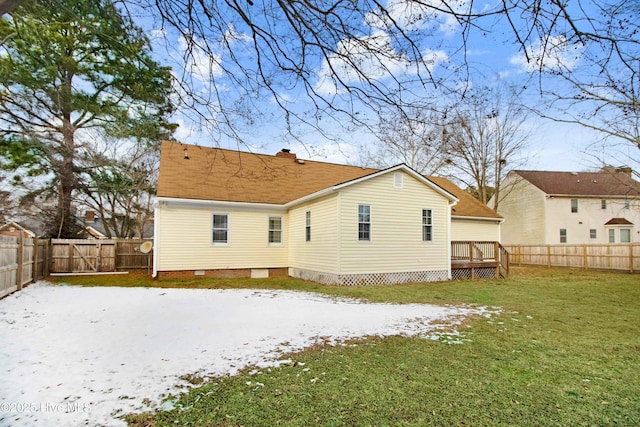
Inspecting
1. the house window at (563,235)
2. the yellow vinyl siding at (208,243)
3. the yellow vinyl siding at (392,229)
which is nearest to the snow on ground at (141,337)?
the yellow vinyl siding at (392,229)

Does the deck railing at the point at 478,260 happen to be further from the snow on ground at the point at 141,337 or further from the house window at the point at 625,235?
the house window at the point at 625,235

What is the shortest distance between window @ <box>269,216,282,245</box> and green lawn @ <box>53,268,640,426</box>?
10.5 m

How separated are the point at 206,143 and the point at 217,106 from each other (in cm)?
58

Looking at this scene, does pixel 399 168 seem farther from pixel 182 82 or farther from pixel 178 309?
pixel 182 82

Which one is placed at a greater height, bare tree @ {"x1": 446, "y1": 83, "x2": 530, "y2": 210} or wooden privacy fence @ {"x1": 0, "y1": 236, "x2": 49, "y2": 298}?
bare tree @ {"x1": 446, "y1": 83, "x2": 530, "y2": 210}

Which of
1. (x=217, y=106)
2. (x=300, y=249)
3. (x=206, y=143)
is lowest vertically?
(x=300, y=249)

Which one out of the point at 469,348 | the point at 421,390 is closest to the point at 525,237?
the point at 469,348

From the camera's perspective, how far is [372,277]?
12938mm

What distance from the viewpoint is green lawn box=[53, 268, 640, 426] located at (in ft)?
10.0

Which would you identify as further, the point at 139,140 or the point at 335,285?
the point at 139,140

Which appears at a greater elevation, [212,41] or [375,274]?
[212,41]

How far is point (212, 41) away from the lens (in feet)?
13.1

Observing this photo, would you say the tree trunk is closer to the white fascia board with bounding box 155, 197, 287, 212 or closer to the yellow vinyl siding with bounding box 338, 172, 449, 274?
the white fascia board with bounding box 155, 197, 287, 212

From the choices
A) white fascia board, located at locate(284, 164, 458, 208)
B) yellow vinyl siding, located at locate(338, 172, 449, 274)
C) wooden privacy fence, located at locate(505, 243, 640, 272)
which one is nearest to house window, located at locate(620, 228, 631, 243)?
wooden privacy fence, located at locate(505, 243, 640, 272)
